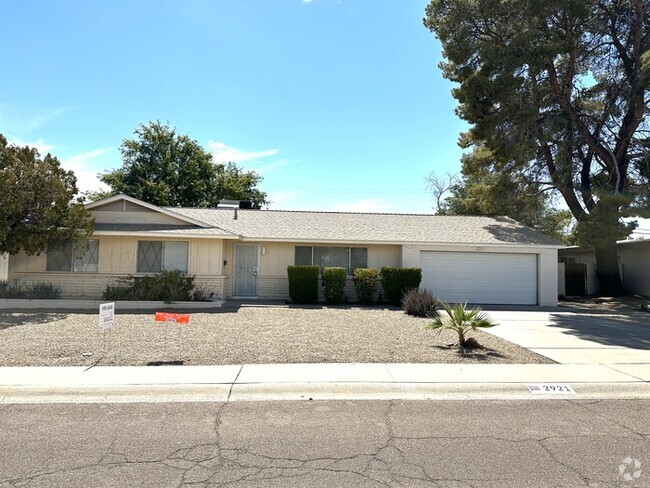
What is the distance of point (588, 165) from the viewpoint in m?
24.2

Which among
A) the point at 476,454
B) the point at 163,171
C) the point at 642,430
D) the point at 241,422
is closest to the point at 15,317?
the point at 241,422

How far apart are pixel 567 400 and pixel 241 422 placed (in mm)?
4282

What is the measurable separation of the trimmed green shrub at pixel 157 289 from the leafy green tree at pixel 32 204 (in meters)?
2.39

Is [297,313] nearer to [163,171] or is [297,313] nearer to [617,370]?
[617,370]

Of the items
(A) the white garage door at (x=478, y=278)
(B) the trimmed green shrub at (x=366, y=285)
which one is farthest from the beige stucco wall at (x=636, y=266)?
(B) the trimmed green shrub at (x=366, y=285)

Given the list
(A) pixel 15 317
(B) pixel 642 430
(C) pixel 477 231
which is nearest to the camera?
(B) pixel 642 430

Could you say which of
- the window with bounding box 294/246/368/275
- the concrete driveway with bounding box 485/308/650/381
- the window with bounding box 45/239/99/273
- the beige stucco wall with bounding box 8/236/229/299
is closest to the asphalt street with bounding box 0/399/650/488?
the concrete driveway with bounding box 485/308/650/381

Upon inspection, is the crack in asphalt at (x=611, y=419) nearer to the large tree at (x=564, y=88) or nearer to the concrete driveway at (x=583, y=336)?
the concrete driveway at (x=583, y=336)

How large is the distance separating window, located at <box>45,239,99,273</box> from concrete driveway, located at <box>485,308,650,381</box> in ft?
45.5

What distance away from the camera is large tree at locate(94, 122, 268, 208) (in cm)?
3941

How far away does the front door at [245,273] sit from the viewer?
18.8m

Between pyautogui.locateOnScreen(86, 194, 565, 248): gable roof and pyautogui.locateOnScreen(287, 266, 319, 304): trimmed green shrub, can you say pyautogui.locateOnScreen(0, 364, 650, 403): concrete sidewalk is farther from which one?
pyautogui.locateOnScreen(86, 194, 565, 248): gable roof

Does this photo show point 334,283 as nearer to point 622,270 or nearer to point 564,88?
point 564,88

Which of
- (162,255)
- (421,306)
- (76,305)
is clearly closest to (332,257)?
(421,306)
